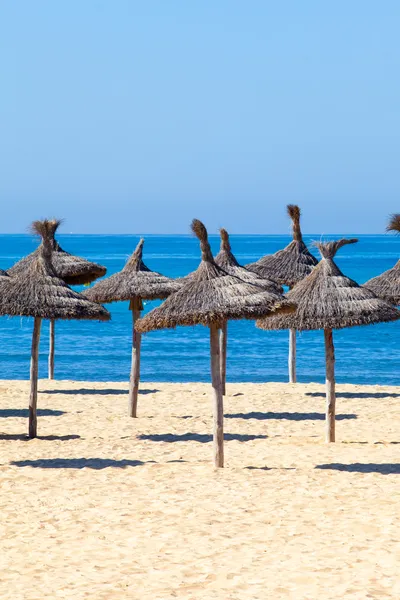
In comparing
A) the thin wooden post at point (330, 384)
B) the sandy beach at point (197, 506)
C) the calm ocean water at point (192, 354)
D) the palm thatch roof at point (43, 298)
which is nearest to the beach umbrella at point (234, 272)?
the sandy beach at point (197, 506)

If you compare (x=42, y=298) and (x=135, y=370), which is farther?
(x=135, y=370)

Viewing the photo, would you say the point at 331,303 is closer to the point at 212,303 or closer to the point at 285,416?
the point at 212,303

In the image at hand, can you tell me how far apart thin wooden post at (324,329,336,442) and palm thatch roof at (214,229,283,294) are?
375cm

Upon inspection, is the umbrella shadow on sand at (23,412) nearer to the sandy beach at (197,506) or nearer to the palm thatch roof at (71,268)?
the sandy beach at (197,506)

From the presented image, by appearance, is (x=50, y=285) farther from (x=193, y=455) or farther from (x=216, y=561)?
(x=216, y=561)

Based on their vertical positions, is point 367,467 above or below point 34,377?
below

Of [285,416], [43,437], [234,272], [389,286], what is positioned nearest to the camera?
[43,437]

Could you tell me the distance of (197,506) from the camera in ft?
34.4

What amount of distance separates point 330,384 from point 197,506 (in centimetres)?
428

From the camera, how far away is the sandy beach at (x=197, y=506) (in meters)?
7.95

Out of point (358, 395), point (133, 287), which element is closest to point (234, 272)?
point (133, 287)

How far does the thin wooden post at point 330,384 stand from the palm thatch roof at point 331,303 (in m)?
0.80

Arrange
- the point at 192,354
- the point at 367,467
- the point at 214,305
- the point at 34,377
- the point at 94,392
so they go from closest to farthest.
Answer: the point at 214,305, the point at 367,467, the point at 34,377, the point at 94,392, the point at 192,354

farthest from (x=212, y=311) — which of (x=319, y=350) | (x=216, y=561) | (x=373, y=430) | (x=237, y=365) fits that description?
(x=319, y=350)
